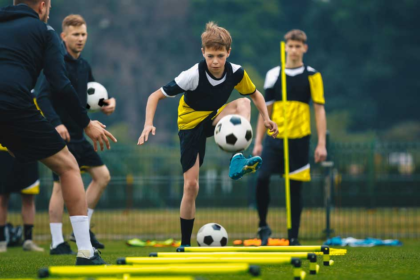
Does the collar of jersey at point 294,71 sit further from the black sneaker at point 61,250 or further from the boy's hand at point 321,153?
the black sneaker at point 61,250

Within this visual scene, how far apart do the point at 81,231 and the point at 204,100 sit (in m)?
1.97

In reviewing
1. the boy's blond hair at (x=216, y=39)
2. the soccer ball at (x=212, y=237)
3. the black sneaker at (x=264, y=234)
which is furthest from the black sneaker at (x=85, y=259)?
the black sneaker at (x=264, y=234)

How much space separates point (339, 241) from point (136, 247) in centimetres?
259

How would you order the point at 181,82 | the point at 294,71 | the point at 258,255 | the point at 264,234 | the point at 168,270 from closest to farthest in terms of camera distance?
the point at 168,270 < the point at 258,255 < the point at 181,82 < the point at 264,234 < the point at 294,71

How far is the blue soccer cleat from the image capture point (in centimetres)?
675

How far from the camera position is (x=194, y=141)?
Result: 7.56 metres

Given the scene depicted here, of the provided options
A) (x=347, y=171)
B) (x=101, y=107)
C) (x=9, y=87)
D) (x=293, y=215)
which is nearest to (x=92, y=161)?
(x=101, y=107)

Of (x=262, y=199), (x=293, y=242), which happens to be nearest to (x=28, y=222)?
(x=262, y=199)

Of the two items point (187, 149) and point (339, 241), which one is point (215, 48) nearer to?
point (187, 149)

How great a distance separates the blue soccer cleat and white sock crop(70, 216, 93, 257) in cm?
144

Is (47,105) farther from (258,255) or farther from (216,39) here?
(258,255)

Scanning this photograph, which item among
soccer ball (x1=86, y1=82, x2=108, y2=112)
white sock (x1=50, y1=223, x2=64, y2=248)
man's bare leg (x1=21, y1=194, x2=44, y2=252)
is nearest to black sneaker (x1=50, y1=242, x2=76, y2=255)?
white sock (x1=50, y1=223, x2=64, y2=248)

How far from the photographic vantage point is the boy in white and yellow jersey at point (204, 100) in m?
7.16

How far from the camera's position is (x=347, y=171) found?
2422cm
